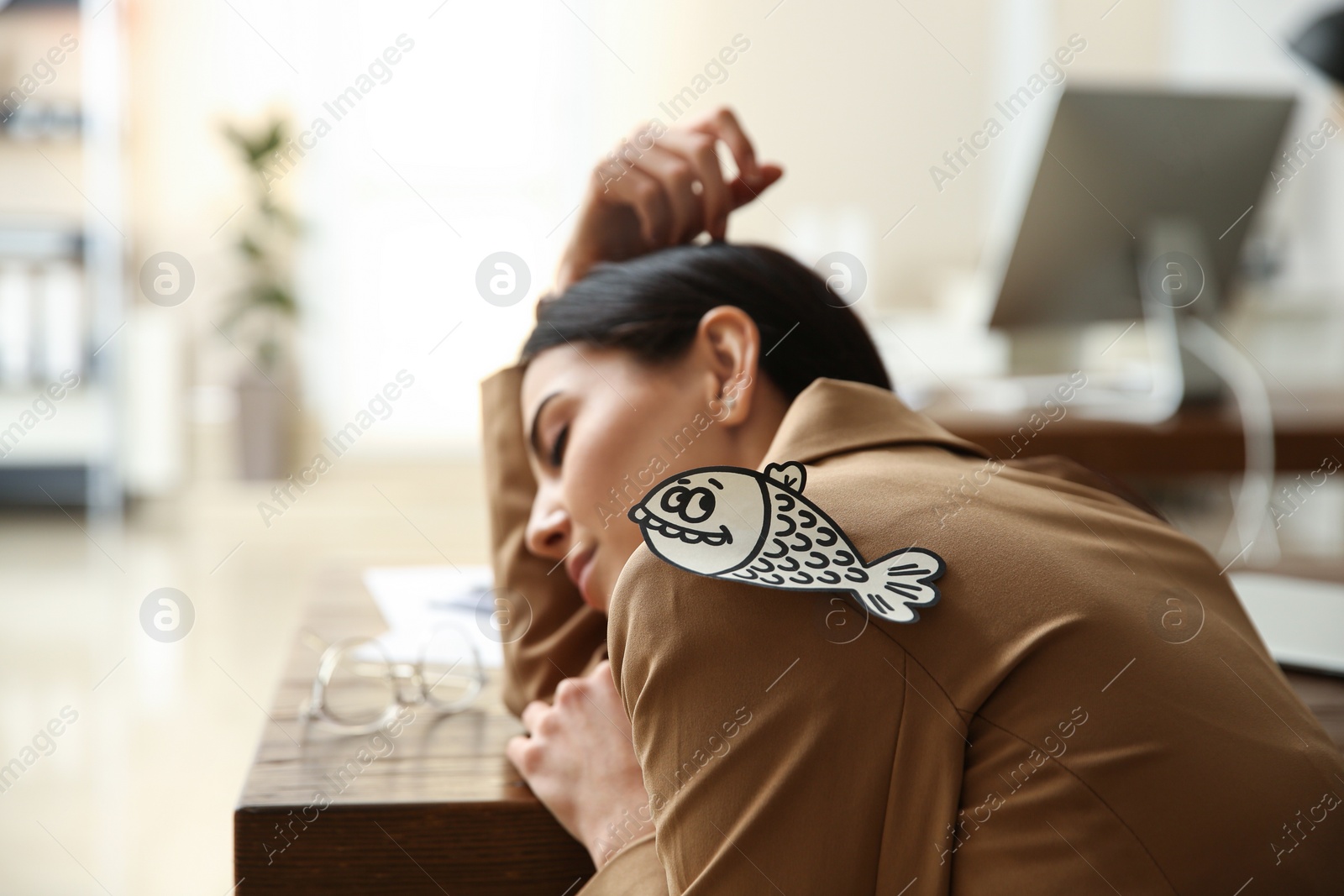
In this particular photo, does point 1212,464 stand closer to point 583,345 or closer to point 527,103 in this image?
point 583,345

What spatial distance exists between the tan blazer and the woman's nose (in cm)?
35

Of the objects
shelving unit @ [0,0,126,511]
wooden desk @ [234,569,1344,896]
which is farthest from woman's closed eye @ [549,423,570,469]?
shelving unit @ [0,0,126,511]

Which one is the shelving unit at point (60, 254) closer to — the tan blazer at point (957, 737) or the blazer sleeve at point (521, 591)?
the blazer sleeve at point (521, 591)

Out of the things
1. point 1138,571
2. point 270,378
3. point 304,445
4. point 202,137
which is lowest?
point 304,445

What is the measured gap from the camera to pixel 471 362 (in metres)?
5.71

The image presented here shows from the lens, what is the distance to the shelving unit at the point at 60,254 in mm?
4391

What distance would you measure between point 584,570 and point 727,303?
0.77ft

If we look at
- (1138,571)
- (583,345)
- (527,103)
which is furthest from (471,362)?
(1138,571)

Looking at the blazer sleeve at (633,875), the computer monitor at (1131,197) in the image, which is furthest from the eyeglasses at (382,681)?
the computer monitor at (1131,197)

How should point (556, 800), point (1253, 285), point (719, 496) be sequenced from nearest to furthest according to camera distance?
point (719, 496)
point (556, 800)
point (1253, 285)

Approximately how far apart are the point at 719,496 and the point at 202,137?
5.56m

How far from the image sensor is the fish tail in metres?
0.51

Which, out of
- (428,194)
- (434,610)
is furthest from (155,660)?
(428,194)

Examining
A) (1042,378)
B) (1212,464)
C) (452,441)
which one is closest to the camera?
(1212,464)
